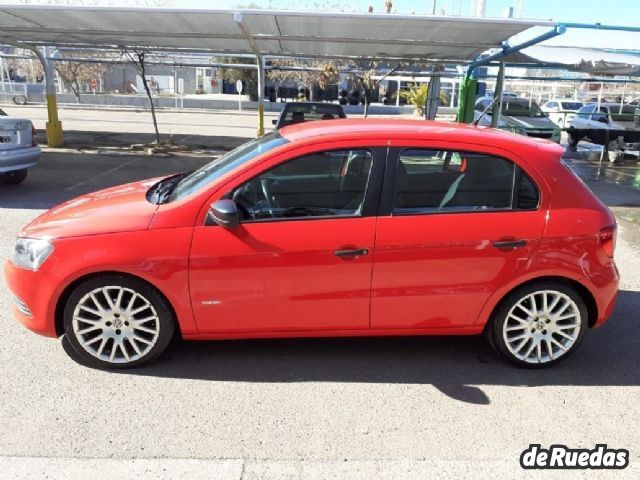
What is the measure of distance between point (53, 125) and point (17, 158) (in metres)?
7.33

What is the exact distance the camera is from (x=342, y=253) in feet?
11.0

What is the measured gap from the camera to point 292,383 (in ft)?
11.4

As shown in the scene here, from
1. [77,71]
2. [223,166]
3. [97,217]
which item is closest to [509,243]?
[223,166]

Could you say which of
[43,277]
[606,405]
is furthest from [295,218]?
[606,405]

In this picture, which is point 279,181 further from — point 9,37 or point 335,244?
point 9,37

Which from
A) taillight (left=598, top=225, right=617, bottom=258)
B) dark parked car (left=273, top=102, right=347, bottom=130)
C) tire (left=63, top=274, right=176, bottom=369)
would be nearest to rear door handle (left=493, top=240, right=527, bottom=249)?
taillight (left=598, top=225, right=617, bottom=258)

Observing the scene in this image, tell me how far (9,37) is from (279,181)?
528 inches

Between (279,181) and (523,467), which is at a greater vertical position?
(279,181)

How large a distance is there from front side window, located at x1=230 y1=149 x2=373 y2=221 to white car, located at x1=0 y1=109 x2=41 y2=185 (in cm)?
673

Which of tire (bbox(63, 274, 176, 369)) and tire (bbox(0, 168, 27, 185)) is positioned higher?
tire (bbox(63, 274, 176, 369))

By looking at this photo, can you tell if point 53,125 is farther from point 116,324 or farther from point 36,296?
point 116,324

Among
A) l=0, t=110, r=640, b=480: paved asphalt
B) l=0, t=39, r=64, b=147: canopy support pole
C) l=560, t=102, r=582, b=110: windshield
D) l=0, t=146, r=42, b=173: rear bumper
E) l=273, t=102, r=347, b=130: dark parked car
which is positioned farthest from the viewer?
l=560, t=102, r=582, b=110: windshield

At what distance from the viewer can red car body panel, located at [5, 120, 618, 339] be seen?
131 inches

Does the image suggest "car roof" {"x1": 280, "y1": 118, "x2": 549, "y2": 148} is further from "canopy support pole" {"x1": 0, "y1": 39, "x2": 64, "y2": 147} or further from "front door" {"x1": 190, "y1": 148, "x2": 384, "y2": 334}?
"canopy support pole" {"x1": 0, "y1": 39, "x2": 64, "y2": 147}
